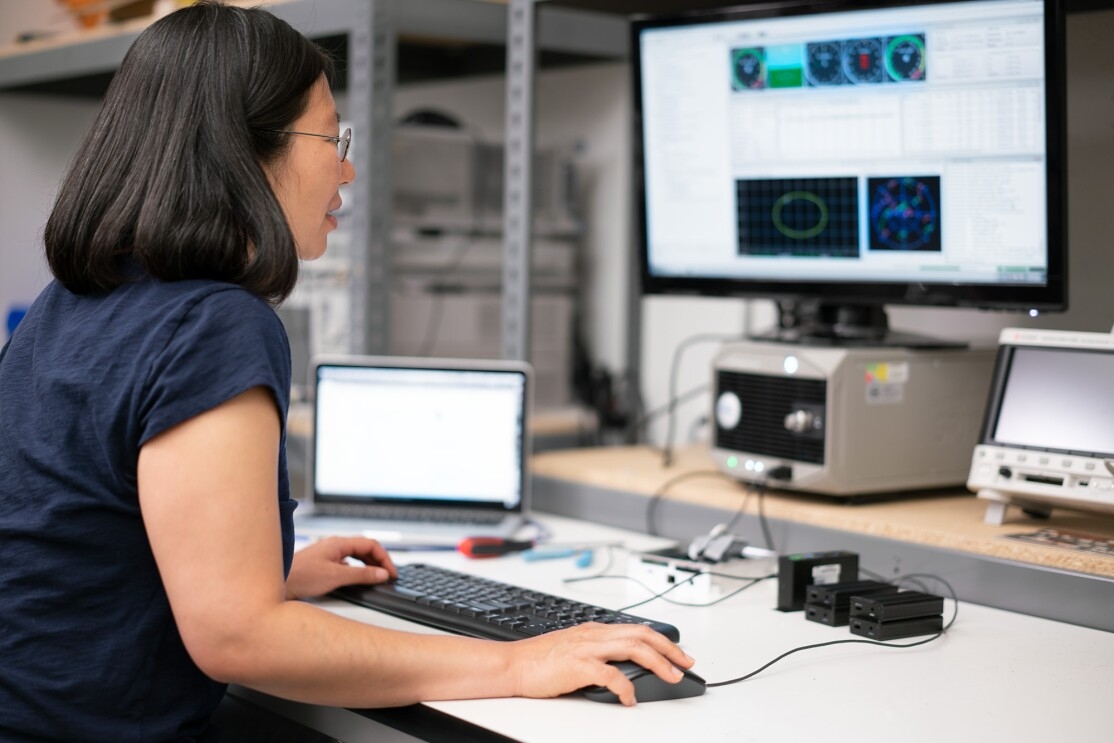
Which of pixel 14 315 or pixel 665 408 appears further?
pixel 14 315

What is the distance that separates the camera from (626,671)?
94 centimetres

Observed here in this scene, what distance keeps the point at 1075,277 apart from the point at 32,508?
1.30m

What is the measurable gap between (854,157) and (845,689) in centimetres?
76

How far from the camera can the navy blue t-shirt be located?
87cm

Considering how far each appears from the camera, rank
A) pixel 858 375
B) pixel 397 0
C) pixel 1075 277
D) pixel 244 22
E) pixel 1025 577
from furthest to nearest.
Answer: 1. pixel 397 0
2. pixel 1075 277
3. pixel 858 375
4. pixel 1025 577
5. pixel 244 22

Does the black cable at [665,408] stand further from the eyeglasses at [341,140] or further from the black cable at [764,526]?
the eyeglasses at [341,140]

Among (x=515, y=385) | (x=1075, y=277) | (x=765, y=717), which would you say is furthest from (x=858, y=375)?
(x=765, y=717)

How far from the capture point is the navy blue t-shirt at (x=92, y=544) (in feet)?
2.86

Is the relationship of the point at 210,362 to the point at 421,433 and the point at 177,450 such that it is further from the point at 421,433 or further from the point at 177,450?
the point at 421,433

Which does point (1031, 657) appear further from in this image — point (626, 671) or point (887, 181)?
point (887, 181)

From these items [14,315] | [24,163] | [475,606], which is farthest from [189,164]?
[24,163]

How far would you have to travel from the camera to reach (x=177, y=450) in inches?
32.4

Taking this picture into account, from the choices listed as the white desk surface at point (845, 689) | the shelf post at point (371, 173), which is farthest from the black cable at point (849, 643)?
the shelf post at point (371, 173)

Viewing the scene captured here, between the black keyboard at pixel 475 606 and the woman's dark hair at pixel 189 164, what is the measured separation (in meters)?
0.36
